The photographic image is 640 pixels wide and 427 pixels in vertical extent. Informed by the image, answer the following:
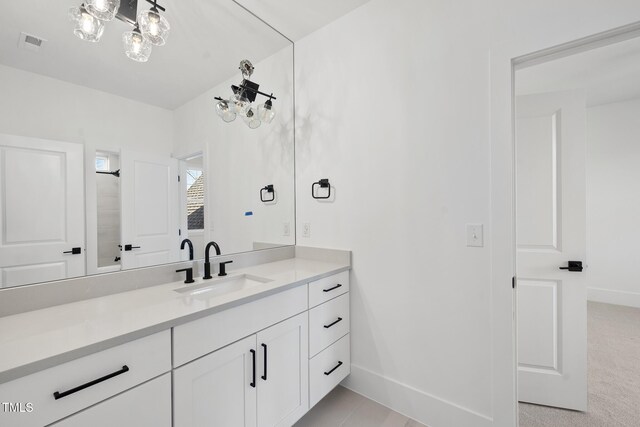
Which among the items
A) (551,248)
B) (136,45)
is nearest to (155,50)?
(136,45)

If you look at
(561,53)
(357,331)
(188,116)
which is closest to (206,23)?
(188,116)

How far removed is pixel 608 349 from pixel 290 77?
377 centimetres

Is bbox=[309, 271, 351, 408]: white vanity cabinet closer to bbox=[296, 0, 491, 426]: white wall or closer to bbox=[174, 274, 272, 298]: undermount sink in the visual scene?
bbox=[296, 0, 491, 426]: white wall

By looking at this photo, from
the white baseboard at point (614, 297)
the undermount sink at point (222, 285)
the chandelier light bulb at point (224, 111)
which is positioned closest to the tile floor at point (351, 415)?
the undermount sink at point (222, 285)

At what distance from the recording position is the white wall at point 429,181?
1.41 meters

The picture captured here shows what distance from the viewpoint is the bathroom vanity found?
0.77m

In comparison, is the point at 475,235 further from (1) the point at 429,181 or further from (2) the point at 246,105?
(2) the point at 246,105

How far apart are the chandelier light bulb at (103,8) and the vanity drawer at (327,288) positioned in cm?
167

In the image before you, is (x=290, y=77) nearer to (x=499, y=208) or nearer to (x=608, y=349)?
(x=499, y=208)

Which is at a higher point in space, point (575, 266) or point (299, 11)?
point (299, 11)

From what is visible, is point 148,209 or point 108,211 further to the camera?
point 148,209

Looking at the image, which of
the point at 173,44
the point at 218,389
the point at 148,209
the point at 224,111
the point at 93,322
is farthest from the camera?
the point at 224,111

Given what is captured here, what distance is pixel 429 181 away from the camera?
5.42 ft

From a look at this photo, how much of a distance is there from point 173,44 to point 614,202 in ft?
17.3
